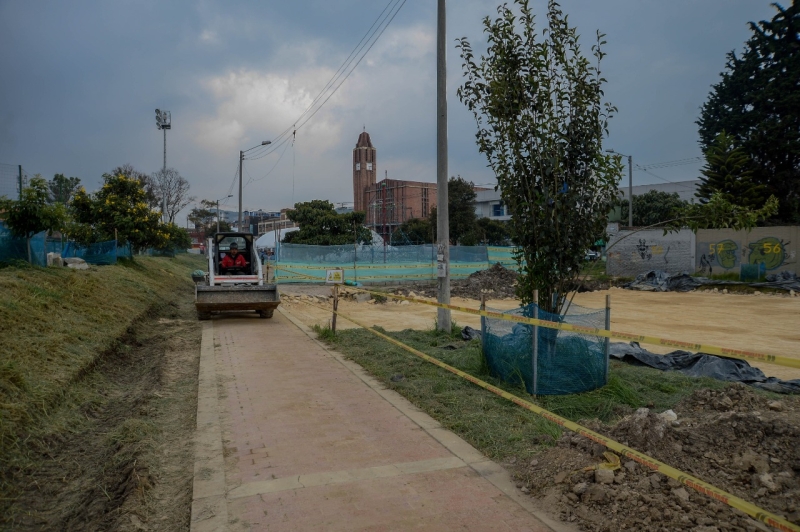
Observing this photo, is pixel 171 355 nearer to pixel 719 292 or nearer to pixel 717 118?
pixel 719 292

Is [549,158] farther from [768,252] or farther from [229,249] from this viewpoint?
[768,252]

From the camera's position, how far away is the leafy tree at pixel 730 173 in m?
37.1

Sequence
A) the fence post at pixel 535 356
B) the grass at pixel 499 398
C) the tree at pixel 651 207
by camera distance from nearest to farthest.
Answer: the grass at pixel 499 398
the fence post at pixel 535 356
the tree at pixel 651 207

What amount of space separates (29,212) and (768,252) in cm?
3497

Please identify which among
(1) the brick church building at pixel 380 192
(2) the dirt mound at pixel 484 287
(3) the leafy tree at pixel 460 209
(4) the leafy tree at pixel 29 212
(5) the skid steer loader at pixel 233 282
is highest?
(1) the brick church building at pixel 380 192

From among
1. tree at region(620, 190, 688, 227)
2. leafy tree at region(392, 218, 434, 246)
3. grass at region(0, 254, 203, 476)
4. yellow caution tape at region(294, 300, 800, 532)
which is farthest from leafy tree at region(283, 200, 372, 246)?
yellow caution tape at region(294, 300, 800, 532)

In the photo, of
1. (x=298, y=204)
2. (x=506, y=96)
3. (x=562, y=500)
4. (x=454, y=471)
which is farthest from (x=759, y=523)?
(x=298, y=204)

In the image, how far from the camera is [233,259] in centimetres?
1709

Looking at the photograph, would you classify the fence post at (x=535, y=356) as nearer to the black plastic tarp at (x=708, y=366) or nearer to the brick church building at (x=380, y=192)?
the black plastic tarp at (x=708, y=366)

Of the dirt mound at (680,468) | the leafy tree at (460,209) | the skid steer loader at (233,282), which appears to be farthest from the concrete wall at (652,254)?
the dirt mound at (680,468)

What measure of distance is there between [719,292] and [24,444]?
1208 inches

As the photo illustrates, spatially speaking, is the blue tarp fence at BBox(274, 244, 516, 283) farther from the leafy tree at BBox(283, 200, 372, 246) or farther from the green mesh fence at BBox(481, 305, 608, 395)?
the green mesh fence at BBox(481, 305, 608, 395)

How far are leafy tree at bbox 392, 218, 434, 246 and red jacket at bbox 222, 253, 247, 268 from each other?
41.5m

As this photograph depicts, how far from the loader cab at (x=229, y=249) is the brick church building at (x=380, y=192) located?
75411 mm
